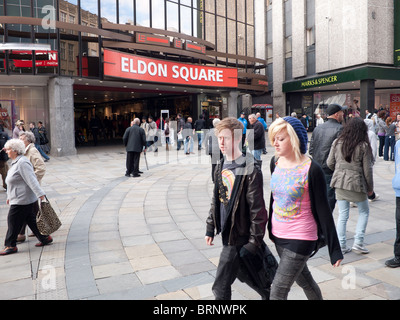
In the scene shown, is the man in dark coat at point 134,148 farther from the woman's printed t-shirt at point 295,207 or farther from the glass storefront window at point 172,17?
the glass storefront window at point 172,17

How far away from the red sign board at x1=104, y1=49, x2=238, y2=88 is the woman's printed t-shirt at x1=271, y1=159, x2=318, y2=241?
16.4 metres

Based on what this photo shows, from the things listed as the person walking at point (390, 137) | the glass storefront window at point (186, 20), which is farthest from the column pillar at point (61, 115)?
the person walking at point (390, 137)

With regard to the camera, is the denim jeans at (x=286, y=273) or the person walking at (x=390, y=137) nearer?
the denim jeans at (x=286, y=273)

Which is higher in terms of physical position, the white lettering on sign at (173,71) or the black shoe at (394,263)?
the white lettering on sign at (173,71)

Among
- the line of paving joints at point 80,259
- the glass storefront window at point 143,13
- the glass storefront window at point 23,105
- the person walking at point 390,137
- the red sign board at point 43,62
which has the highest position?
the glass storefront window at point 143,13

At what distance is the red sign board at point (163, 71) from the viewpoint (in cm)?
1764

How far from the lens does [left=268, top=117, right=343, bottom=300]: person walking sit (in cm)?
248

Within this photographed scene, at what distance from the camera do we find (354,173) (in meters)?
4.40

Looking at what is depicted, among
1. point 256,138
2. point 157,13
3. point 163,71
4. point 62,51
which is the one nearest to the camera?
point 256,138

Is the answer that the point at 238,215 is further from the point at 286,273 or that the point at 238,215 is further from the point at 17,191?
the point at 17,191

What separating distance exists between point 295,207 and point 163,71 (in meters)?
18.5

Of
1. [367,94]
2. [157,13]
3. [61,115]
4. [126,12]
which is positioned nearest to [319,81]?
[367,94]

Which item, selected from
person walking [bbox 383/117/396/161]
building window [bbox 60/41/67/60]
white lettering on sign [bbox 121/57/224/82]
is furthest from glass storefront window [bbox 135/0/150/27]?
person walking [bbox 383/117/396/161]

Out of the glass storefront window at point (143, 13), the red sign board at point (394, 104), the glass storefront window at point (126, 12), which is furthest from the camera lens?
the red sign board at point (394, 104)
